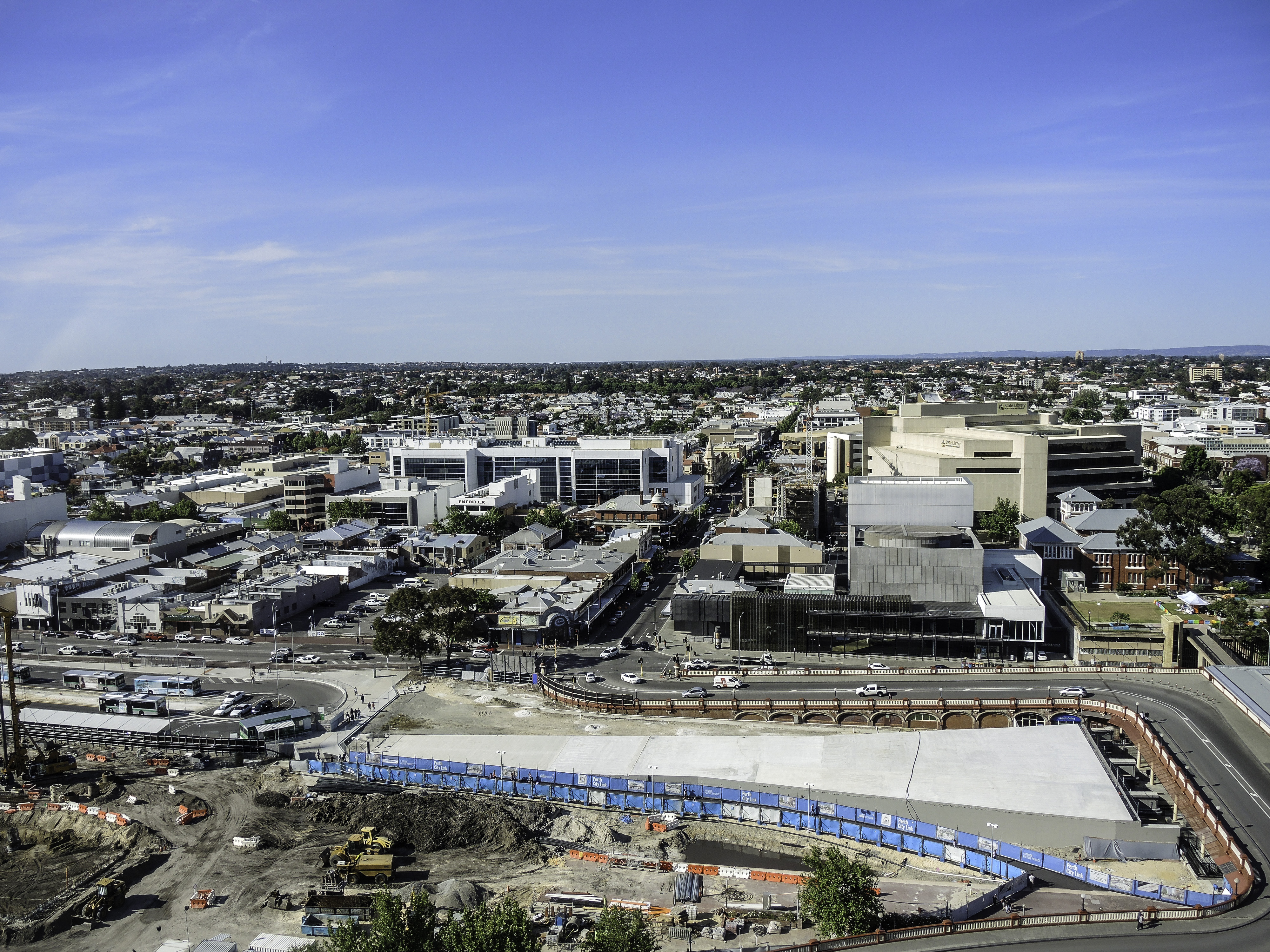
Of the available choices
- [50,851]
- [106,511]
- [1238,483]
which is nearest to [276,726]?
[50,851]

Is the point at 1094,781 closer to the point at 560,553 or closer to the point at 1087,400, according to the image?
the point at 560,553

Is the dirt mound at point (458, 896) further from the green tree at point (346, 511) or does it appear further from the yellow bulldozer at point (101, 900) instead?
the green tree at point (346, 511)

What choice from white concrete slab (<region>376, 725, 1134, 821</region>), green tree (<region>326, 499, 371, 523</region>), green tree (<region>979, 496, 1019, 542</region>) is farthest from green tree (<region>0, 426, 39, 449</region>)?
green tree (<region>979, 496, 1019, 542</region>)

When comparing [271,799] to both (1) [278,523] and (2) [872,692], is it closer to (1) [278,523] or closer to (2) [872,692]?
(2) [872,692]

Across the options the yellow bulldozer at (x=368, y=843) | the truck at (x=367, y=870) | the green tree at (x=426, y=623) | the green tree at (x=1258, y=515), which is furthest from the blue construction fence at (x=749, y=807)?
the green tree at (x=1258, y=515)

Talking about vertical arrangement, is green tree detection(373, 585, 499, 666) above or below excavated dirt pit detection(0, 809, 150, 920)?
above

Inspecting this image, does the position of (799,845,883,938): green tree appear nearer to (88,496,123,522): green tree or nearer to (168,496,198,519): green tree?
(168,496,198,519): green tree

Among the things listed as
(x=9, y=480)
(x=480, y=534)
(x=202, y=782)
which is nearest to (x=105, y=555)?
(x=480, y=534)
